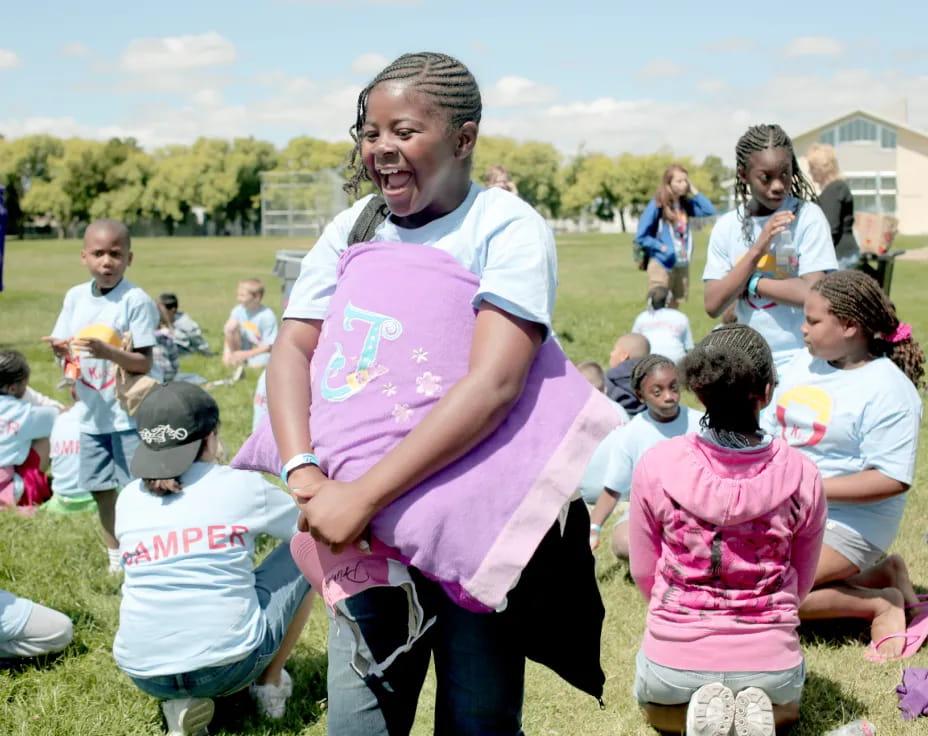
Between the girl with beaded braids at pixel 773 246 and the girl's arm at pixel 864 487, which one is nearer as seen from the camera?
the girl's arm at pixel 864 487

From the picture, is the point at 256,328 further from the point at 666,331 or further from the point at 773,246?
the point at 773,246

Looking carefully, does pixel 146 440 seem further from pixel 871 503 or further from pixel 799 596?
pixel 871 503

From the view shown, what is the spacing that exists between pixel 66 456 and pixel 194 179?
8978cm

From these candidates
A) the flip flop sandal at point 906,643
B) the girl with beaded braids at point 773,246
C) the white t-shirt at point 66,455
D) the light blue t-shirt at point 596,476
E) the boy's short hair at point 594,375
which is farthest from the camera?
the boy's short hair at point 594,375

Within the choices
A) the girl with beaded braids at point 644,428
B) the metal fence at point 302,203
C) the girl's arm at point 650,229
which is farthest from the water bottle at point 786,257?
the metal fence at point 302,203

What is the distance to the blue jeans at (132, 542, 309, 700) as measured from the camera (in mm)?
3680

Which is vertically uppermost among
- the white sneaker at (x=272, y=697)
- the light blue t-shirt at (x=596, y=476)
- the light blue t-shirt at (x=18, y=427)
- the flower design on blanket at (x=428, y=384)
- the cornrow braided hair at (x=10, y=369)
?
the flower design on blanket at (x=428, y=384)

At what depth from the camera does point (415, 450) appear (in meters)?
1.93

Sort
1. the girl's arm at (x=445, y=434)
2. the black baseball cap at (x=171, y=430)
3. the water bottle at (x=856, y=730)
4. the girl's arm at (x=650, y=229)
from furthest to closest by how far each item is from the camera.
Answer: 1. the girl's arm at (x=650, y=229)
2. the black baseball cap at (x=171, y=430)
3. the water bottle at (x=856, y=730)
4. the girl's arm at (x=445, y=434)

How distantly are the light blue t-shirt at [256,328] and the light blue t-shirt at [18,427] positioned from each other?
17.6 feet

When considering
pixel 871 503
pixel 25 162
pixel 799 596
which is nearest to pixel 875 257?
pixel 871 503

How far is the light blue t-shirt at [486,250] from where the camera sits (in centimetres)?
203

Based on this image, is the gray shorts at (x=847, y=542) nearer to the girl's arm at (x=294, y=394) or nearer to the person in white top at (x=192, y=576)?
the person in white top at (x=192, y=576)

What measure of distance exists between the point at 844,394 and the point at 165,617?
2.69 m
